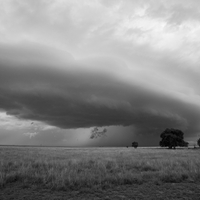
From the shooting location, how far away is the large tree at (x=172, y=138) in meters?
86.8

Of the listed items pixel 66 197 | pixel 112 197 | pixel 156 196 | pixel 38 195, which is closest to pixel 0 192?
pixel 38 195

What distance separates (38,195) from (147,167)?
31.9 ft

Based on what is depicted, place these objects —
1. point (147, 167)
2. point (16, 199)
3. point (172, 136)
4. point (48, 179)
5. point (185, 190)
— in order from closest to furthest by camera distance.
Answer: point (16, 199) < point (185, 190) < point (48, 179) < point (147, 167) < point (172, 136)

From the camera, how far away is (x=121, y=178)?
973 centimetres

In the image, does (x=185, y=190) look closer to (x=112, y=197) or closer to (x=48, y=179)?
(x=112, y=197)

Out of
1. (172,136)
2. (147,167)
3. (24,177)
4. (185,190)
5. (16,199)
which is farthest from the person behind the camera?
(172,136)

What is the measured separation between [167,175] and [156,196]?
3734 millimetres

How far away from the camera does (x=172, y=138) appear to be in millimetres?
86562

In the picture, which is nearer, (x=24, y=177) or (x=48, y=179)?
(x=48, y=179)

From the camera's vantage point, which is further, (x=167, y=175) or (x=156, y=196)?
(x=167, y=175)

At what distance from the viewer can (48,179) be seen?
9.50 meters

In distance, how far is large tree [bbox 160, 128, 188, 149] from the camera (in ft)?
285

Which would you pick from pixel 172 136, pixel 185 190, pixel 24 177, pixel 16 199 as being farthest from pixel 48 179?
pixel 172 136

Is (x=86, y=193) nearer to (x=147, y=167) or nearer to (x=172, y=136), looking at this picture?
(x=147, y=167)
